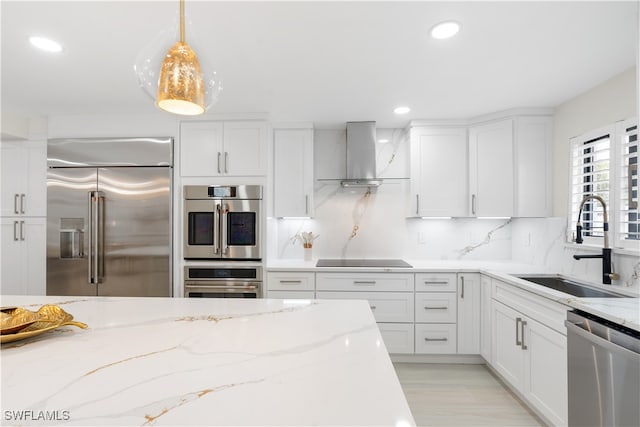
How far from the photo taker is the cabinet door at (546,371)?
1756 millimetres

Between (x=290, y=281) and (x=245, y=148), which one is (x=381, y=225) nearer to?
(x=290, y=281)

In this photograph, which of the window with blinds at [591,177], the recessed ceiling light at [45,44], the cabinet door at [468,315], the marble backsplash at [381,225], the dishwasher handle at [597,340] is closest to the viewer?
the dishwasher handle at [597,340]

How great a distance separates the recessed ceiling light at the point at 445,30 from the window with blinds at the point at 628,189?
1419mm

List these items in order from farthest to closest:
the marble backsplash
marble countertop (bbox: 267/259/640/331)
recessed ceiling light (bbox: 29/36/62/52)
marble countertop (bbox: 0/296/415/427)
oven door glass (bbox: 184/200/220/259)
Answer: the marble backsplash
oven door glass (bbox: 184/200/220/259)
recessed ceiling light (bbox: 29/36/62/52)
marble countertop (bbox: 267/259/640/331)
marble countertop (bbox: 0/296/415/427)

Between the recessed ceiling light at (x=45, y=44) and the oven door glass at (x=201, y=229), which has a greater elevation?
the recessed ceiling light at (x=45, y=44)

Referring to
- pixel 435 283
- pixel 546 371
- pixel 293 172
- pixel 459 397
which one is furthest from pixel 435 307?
pixel 293 172

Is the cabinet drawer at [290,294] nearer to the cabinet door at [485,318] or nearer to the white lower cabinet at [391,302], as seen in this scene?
the white lower cabinet at [391,302]

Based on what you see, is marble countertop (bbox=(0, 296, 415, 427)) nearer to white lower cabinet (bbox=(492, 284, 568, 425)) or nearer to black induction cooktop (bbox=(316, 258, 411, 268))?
white lower cabinet (bbox=(492, 284, 568, 425))

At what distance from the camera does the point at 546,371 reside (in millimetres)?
1901

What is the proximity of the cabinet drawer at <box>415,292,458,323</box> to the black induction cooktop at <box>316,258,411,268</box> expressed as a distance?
33 centimetres

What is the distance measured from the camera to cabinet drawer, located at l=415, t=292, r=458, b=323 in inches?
111

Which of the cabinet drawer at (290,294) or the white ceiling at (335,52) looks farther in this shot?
the cabinet drawer at (290,294)

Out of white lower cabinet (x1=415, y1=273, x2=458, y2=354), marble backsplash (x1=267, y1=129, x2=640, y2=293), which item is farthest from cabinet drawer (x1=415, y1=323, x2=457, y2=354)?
marble backsplash (x1=267, y1=129, x2=640, y2=293)

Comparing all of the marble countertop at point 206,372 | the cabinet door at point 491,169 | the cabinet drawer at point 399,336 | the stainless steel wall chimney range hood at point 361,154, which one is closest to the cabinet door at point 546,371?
the cabinet drawer at point 399,336
